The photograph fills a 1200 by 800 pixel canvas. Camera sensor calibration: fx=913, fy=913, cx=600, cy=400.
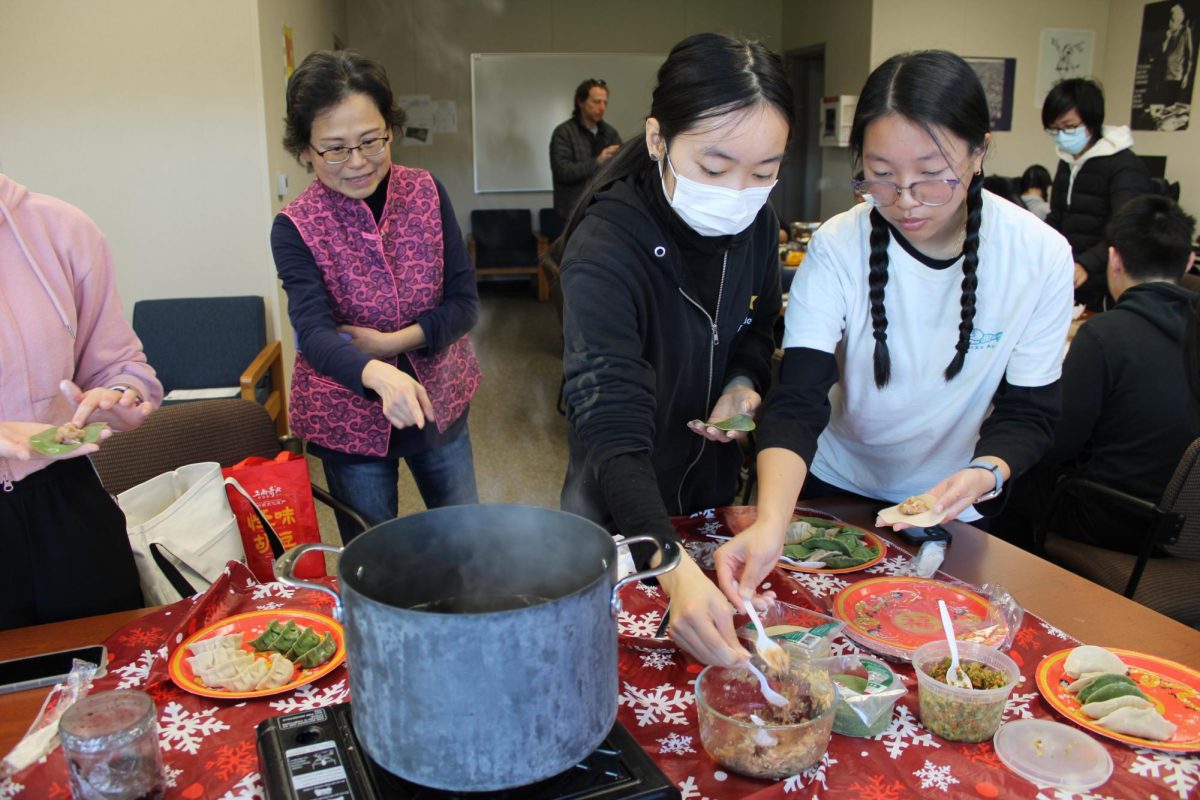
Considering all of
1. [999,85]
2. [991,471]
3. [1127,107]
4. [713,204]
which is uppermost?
[999,85]

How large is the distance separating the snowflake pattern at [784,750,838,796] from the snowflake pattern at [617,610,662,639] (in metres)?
0.33

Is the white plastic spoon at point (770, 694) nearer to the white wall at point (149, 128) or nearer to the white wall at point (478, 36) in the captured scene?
the white wall at point (149, 128)

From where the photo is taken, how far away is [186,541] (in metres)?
1.68

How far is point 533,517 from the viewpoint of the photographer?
0.99m

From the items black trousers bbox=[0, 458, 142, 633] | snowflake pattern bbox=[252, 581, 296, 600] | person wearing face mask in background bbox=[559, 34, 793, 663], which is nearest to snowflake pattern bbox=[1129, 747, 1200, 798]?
person wearing face mask in background bbox=[559, 34, 793, 663]

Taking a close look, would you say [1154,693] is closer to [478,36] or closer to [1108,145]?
[1108,145]

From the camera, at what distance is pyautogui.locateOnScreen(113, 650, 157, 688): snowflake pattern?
1.20 metres

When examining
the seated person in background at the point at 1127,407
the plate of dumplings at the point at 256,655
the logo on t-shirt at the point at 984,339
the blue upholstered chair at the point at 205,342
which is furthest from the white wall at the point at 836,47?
the plate of dumplings at the point at 256,655

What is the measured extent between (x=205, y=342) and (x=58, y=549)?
2.55 m

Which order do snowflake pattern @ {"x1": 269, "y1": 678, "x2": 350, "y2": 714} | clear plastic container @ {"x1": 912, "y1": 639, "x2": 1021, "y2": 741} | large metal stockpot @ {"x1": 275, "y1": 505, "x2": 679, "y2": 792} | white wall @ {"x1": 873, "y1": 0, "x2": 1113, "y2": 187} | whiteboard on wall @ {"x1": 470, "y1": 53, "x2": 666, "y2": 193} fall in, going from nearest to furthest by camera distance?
large metal stockpot @ {"x1": 275, "y1": 505, "x2": 679, "y2": 792} < clear plastic container @ {"x1": 912, "y1": 639, "x2": 1021, "y2": 741} < snowflake pattern @ {"x1": 269, "y1": 678, "x2": 350, "y2": 714} < white wall @ {"x1": 873, "y1": 0, "x2": 1113, "y2": 187} < whiteboard on wall @ {"x1": 470, "y1": 53, "x2": 666, "y2": 193}

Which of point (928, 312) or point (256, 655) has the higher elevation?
point (928, 312)

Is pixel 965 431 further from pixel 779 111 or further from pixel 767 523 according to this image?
pixel 779 111

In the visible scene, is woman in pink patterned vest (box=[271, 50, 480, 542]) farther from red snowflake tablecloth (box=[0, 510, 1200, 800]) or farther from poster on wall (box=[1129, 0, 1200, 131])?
poster on wall (box=[1129, 0, 1200, 131])

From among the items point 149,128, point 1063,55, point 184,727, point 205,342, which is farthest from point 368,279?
point 1063,55
